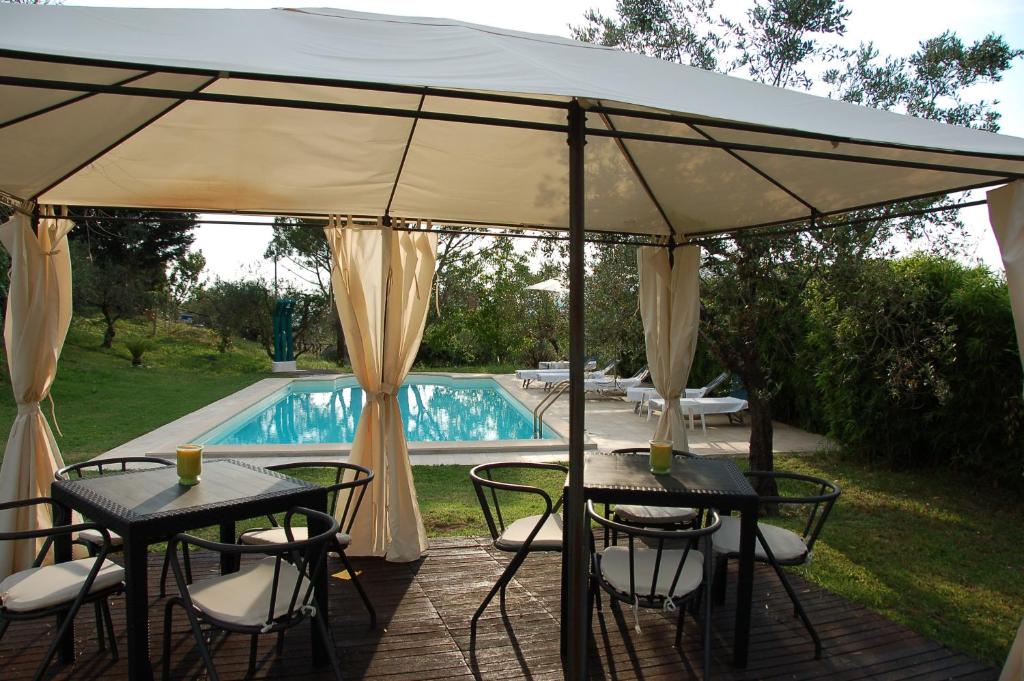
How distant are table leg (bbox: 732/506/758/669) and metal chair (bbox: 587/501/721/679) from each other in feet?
0.51

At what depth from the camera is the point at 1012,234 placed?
281cm

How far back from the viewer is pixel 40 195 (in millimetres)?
3955

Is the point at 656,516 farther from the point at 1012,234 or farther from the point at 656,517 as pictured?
the point at 1012,234

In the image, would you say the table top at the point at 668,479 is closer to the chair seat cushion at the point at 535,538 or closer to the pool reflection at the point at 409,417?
the chair seat cushion at the point at 535,538

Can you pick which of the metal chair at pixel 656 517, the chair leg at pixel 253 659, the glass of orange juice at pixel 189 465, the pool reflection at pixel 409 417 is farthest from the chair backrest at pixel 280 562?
the pool reflection at pixel 409 417

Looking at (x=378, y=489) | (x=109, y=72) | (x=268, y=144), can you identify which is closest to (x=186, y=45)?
(x=109, y=72)

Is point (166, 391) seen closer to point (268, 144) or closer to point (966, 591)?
point (268, 144)

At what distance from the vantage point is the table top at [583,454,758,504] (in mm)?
3018

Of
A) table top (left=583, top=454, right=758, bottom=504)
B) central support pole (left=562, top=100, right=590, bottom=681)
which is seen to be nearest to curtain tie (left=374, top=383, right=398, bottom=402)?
table top (left=583, top=454, right=758, bottom=504)

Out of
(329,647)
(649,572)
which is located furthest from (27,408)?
(649,572)

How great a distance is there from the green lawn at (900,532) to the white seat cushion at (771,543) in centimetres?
78

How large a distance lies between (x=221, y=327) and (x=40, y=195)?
55.1 feet

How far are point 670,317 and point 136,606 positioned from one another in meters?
3.76

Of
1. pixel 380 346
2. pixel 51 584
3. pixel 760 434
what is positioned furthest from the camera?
pixel 760 434
